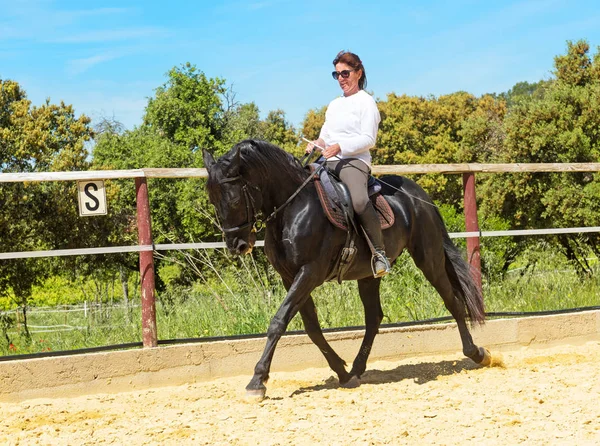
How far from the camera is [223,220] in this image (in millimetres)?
5656

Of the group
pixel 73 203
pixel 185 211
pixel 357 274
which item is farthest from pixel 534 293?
pixel 185 211

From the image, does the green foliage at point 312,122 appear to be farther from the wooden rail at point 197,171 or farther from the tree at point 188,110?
the wooden rail at point 197,171

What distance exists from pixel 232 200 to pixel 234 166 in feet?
0.90

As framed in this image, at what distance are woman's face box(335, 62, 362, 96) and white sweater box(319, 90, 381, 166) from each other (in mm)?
70

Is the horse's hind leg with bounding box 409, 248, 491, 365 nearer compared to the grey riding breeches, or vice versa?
the grey riding breeches

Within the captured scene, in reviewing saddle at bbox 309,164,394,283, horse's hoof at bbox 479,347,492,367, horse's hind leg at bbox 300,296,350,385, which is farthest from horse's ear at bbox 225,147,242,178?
horse's hoof at bbox 479,347,492,367

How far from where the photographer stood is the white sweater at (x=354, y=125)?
6246 millimetres

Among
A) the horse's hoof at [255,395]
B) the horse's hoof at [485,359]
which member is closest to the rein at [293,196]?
the horse's hoof at [255,395]

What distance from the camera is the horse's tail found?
7.28 m

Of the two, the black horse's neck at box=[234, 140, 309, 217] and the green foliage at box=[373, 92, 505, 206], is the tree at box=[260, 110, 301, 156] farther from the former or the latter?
the black horse's neck at box=[234, 140, 309, 217]

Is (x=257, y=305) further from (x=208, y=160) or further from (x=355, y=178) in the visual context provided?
(x=208, y=160)

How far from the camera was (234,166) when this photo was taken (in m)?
5.73

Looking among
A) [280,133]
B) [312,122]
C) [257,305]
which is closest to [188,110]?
[280,133]

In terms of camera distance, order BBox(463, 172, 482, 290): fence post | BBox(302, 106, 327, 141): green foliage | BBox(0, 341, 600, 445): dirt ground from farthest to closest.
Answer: BBox(302, 106, 327, 141): green foliage → BBox(463, 172, 482, 290): fence post → BBox(0, 341, 600, 445): dirt ground
